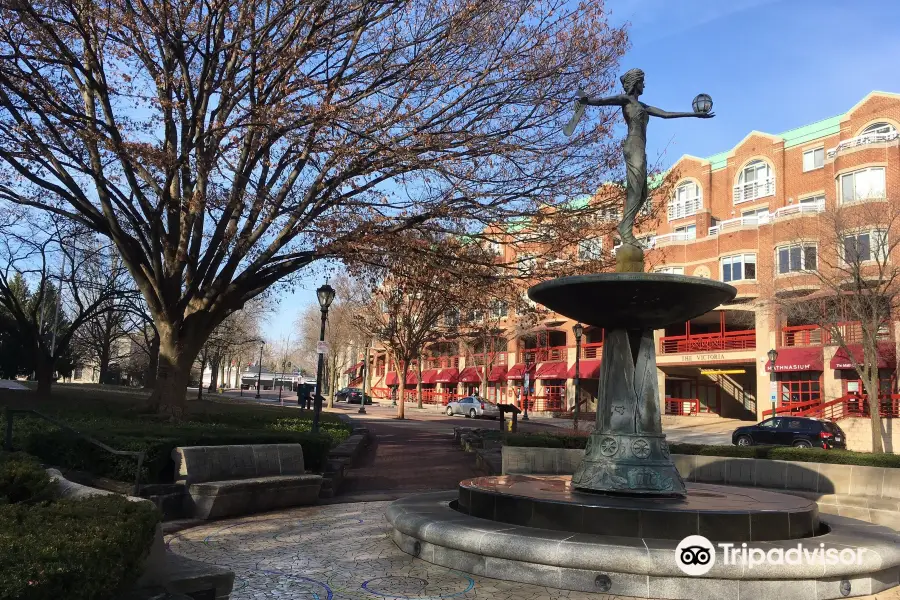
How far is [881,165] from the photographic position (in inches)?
1431

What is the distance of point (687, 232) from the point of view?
4712 cm

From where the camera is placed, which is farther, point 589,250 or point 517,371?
point 517,371

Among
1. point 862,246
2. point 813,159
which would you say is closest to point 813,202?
point 813,159

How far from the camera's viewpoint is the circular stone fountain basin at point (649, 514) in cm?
643

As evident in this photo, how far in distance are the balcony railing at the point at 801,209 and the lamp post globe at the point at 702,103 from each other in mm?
31764

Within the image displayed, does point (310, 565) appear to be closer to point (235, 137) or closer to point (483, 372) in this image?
point (235, 137)

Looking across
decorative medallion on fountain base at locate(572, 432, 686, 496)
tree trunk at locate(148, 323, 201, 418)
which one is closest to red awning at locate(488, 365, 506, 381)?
tree trunk at locate(148, 323, 201, 418)

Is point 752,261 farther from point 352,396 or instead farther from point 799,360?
point 352,396

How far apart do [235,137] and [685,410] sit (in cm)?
4031

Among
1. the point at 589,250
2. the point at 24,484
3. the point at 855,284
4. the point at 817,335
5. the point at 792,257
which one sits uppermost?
the point at 792,257

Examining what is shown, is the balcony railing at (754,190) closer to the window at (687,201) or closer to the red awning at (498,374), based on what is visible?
the window at (687,201)

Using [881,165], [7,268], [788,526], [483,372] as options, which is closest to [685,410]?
[483,372]

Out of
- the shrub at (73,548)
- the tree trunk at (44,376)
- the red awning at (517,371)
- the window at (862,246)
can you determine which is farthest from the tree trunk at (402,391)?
the shrub at (73,548)

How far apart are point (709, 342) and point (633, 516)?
1535 inches
